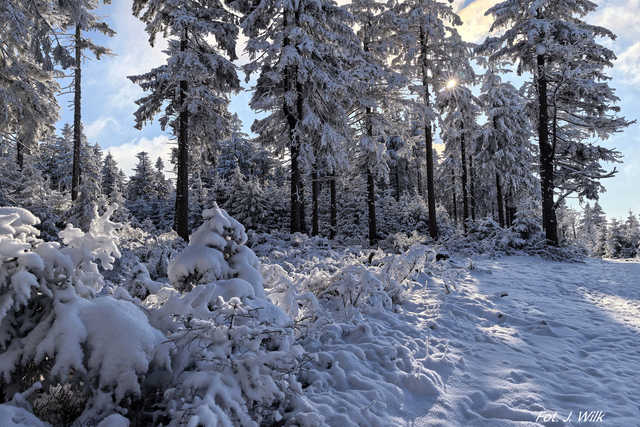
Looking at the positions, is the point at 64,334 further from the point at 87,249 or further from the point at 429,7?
the point at 429,7

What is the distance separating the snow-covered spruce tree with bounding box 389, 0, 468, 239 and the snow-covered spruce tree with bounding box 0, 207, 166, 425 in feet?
52.7

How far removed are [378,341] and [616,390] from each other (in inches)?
92.1

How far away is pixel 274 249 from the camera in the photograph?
1205 cm

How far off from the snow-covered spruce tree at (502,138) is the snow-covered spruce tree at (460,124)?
1.18m

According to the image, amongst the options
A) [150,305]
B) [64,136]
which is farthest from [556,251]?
[64,136]

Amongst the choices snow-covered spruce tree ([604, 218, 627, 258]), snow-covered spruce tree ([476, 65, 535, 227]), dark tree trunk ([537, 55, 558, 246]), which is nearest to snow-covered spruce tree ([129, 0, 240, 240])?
dark tree trunk ([537, 55, 558, 246])

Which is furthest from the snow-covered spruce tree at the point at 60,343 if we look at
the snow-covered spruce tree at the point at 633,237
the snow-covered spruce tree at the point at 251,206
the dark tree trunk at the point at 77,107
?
the snow-covered spruce tree at the point at 633,237

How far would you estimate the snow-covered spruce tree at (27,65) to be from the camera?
729 centimetres

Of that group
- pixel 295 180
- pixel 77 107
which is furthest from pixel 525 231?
pixel 77 107

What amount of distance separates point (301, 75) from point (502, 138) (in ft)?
63.3

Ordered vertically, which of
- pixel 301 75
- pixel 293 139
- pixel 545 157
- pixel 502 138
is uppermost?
pixel 502 138

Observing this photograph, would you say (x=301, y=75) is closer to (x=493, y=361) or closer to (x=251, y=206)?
(x=493, y=361)

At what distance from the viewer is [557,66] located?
49.0 ft

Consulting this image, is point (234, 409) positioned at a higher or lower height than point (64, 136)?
lower
